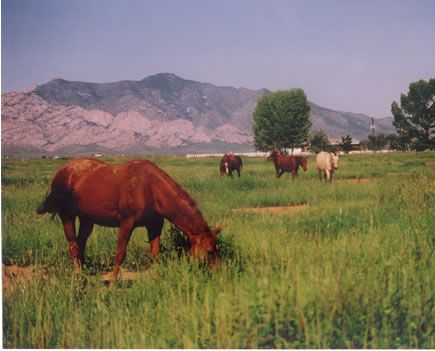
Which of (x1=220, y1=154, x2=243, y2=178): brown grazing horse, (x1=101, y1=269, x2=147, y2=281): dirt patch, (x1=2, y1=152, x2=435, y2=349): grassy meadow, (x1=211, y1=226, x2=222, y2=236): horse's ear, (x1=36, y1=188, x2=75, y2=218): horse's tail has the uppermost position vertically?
(x1=220, y1=154, x2=243, y2=178): brown grazing horse

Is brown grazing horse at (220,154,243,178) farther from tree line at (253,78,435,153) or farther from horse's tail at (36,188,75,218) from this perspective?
horse's tail at (36,188,75,218)

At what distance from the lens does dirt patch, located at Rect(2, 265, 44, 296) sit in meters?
5.10

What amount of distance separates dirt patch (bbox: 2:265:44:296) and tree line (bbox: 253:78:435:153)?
6.65 metres

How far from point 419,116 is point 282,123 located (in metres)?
13.9

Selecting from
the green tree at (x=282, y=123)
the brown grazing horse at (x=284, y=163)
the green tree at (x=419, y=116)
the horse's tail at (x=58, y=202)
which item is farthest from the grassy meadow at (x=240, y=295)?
the green tree at (x=282, y=123)

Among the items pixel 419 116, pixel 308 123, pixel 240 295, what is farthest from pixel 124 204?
pixel 308 123

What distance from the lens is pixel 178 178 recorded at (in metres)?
10.3

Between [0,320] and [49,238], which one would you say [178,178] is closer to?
[49,238]

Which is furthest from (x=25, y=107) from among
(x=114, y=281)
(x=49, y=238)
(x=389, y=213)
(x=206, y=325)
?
(x=389, y=213)

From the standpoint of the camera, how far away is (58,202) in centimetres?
633

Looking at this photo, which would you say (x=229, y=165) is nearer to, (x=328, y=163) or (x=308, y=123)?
(x=328, y=163)

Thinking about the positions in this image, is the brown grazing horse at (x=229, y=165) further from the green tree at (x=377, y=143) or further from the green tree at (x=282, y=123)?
the green tree at (x=377, y=143)

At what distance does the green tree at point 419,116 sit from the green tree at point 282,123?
25.7 feet

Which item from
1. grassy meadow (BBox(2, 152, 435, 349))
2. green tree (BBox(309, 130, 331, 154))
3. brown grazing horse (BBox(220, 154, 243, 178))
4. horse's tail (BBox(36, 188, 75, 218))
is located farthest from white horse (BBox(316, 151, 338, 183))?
horse's tail (BBox(36, 188, 75, 218))
